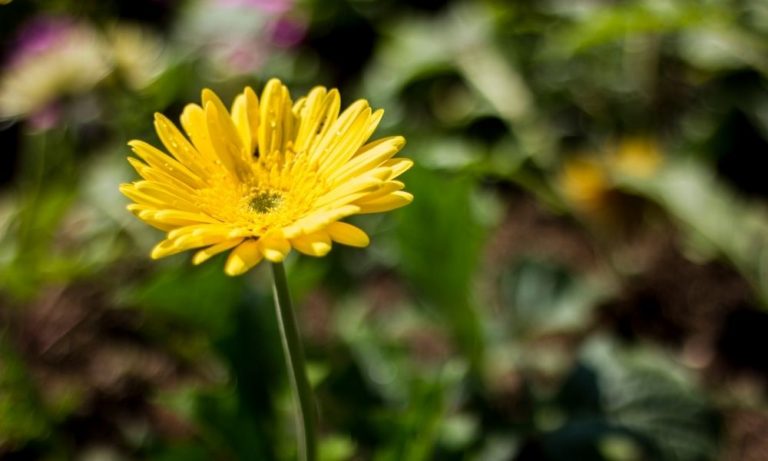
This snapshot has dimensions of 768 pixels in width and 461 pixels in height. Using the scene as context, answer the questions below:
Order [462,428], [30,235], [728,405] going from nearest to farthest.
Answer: [462,428] → [728,405] → [30,235]

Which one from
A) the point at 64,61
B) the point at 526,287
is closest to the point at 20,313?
the point at 64,61

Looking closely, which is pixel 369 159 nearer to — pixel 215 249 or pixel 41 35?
pixel 215 249

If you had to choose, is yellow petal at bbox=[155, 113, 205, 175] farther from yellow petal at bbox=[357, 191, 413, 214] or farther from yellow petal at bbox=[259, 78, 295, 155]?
yellow petal at bbox=[357, 191, 413, 214]

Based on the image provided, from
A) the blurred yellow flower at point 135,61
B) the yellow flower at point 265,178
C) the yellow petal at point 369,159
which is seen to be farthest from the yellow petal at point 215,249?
the blurred yellow flower at point 135,61

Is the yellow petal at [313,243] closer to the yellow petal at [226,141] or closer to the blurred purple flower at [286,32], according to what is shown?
the yellow petal at [226,141]

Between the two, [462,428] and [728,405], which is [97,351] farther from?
[728,405]

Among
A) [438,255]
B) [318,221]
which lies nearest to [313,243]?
[318,221]
